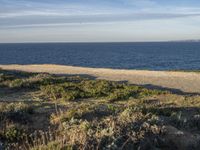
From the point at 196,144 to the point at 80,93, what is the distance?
11.3 m

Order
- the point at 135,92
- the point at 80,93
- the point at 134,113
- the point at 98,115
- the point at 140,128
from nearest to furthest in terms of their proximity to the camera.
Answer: the point at 140,128 < the point at 134,113 < the point at 98,115 < the point at 80,93 < the point at 135,92

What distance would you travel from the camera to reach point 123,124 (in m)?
9.90

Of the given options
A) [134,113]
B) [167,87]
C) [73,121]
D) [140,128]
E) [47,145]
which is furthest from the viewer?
→ [167,87]

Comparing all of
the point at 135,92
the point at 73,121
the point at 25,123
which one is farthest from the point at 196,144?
the point at 135,92

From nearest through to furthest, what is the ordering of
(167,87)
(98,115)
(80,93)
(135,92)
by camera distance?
(98,115) → (80,93) → (135,92) → (167,87)

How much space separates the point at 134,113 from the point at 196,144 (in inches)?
78.1

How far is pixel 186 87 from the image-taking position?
95.5 feet

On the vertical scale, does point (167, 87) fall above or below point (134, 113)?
below

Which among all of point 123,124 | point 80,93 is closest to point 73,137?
point 123,124

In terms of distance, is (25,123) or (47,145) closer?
(47,145)

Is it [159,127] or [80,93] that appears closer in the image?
[159,127]

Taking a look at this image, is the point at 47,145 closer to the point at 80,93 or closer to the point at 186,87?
the point at 80,93

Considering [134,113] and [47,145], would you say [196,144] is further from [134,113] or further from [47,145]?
[47,145]

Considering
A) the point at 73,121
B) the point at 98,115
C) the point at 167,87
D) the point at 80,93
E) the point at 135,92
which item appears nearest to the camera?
the point at 73,121
